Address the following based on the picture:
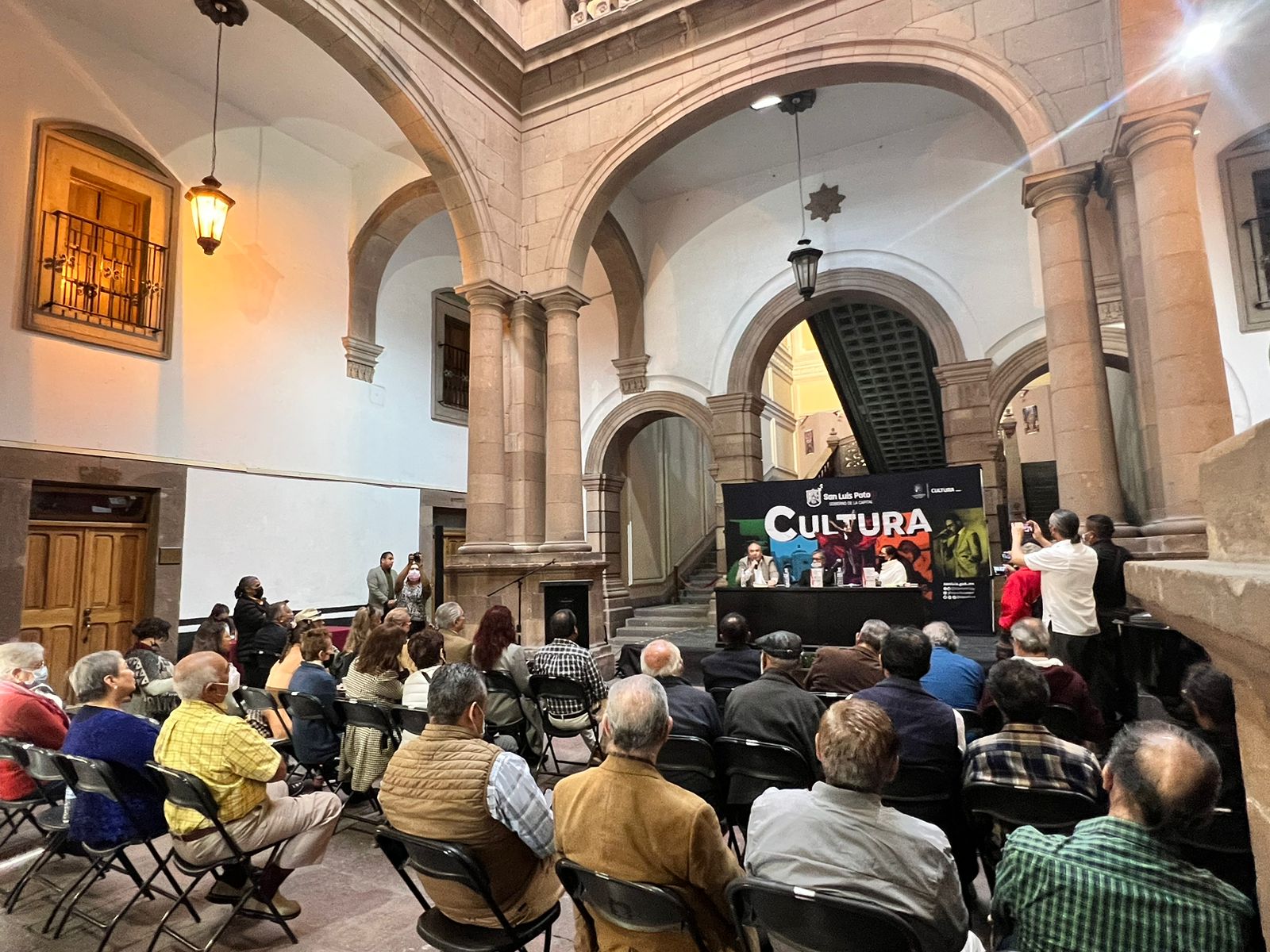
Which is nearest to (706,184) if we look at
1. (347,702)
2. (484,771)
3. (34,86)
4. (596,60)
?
(596,60)

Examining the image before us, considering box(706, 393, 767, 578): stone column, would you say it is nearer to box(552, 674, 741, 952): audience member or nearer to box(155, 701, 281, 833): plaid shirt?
box(155, 701, 281, 833): plaid shirt

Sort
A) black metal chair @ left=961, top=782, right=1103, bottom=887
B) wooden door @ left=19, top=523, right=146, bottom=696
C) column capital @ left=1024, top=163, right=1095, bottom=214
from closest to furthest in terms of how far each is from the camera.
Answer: black metal chair @ left=961, top=782, right=1103, bottom=887 < column capital @ left=1024, top=163, right=1095, bottom=214 < wooden door @ left=19, top=523, right=146, bottom=696

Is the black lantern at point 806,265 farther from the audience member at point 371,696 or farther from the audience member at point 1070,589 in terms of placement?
the audience member at point 371,696

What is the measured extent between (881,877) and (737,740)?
1027 mm

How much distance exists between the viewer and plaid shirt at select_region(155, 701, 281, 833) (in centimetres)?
243

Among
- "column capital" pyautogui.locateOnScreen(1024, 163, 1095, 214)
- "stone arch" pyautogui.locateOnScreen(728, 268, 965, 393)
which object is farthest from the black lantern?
"column capital" pyautogui.locateOnScreen(1024, 163, 1095, 214)

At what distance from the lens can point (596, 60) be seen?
23.6ft

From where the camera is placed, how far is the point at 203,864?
2439 mm

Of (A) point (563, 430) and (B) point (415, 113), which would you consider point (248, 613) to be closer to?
(A) point (563, 430)

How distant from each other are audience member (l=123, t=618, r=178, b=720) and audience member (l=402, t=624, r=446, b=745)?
5.31 feet

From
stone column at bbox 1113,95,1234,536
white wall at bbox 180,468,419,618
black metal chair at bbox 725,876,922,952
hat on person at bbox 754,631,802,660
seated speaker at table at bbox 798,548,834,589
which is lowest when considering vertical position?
black metal chair at bbox 725,876,922,952

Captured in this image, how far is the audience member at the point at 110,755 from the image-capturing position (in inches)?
99.9

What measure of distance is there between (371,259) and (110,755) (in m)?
8.24

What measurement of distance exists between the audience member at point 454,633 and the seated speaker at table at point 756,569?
13.5ft
